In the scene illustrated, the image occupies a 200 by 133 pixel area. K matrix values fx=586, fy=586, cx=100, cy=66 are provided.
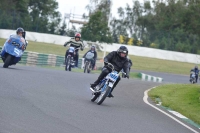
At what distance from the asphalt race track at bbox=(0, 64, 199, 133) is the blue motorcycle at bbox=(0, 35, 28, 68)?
3045 millimetres

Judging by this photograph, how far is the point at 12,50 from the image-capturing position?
69.0 feet

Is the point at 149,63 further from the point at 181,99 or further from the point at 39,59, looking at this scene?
the point at 181,99

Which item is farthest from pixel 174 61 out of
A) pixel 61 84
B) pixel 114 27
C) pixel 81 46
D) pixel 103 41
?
pixel 61 84

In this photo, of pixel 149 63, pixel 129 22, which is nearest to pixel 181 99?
pixel 149 63

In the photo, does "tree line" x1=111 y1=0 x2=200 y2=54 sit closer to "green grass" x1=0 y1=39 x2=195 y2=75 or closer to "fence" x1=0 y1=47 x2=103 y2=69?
"green grass" x1=0 y1=39 x2=195 y2=75

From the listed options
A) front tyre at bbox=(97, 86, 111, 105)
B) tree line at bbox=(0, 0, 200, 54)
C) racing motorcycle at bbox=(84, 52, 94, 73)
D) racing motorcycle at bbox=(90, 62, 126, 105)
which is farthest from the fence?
front tyre at bbox=(97, 86, 111, 105)

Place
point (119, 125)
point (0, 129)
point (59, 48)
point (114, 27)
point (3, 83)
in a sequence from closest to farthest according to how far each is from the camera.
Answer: point (0, 129), point (119, 125), point (3, 83), point (59, 48), point (114, 27)

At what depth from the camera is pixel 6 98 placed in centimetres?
1211

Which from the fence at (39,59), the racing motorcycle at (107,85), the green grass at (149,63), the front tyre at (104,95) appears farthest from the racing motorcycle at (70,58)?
the green grass at (149,63)

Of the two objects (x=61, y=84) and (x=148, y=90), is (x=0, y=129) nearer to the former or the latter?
(x=61, y=84)

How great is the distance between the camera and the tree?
1914 inches

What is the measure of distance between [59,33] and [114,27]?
1559cm

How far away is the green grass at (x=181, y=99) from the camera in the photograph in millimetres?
14909

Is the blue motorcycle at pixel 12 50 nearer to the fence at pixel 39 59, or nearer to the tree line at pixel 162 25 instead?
the fence at pixel 39 59
